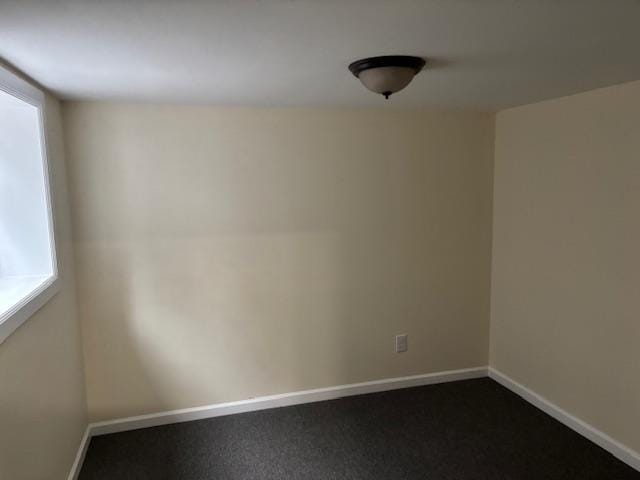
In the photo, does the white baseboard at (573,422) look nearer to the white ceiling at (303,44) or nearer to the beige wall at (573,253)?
the beige wall at (573,253)

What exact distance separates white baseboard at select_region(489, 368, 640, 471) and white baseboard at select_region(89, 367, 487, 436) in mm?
238

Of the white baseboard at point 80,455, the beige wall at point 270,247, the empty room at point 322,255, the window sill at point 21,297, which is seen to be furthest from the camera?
the beige wall at point 270,247

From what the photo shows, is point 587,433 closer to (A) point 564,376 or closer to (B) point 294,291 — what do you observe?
(A) point 564,376

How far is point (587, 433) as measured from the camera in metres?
2.61

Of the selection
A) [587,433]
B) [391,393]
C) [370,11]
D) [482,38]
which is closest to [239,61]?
[370,11]

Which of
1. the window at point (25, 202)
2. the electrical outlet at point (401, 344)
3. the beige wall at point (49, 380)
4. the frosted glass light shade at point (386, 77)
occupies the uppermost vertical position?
the frosted glass light shade at point (386, 77)

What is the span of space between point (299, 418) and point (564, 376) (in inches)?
67.2

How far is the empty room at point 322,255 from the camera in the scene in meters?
1.82

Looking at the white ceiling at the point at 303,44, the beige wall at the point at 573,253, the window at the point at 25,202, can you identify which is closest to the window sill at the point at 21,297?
the window at the point at 25,202

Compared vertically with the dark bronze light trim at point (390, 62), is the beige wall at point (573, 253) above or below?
below

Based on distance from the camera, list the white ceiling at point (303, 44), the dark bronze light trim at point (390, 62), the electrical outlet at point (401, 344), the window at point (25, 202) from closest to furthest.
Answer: the white ceiling at point (303, 44)
the dark bronze light trim at point (390, 62)
the window at point (25, 202)
the electrical outlet at point (401, 344)

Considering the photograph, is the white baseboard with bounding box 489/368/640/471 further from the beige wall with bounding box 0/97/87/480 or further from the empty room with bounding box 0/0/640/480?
the beige wall with bounding box 0/97/87/480

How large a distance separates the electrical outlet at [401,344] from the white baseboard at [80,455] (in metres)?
2.09

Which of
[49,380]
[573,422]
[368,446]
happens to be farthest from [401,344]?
[49,380]
